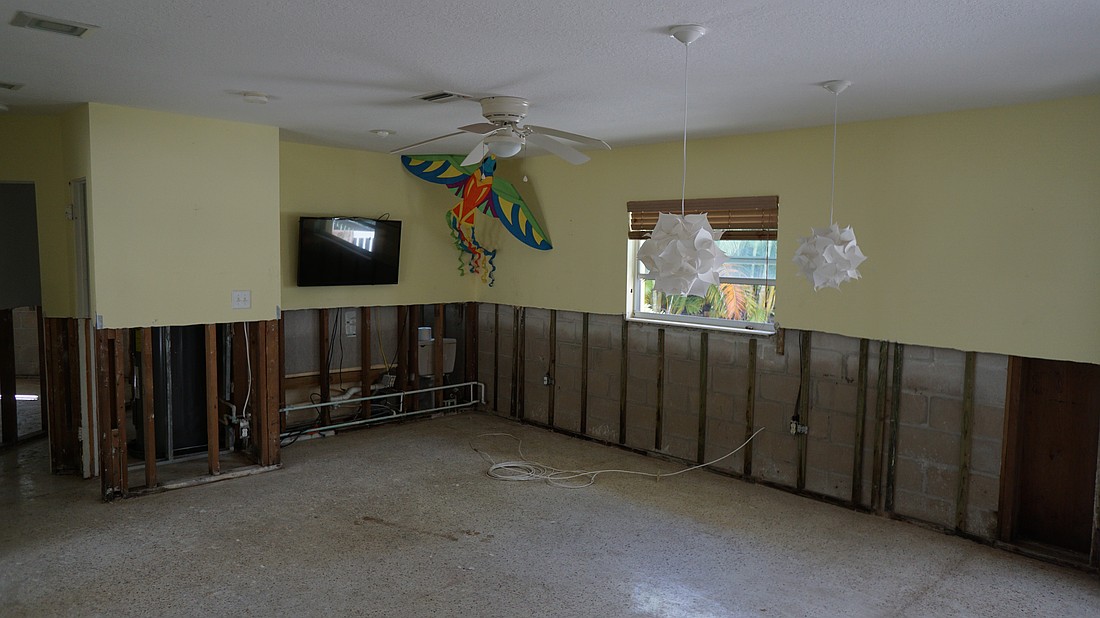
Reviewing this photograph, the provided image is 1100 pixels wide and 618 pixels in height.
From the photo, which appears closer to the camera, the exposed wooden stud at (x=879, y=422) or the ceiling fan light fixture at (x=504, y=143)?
the ceiling fan light fixture at (x=504, y=143)

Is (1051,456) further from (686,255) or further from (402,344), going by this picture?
(402,344)

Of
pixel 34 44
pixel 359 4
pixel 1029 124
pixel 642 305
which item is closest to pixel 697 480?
pixel 642 305

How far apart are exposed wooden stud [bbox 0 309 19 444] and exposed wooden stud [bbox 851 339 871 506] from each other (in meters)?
6.45

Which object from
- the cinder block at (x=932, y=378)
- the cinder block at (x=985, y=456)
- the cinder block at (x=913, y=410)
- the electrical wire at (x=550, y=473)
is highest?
the cinder block at (x=932, y=378)

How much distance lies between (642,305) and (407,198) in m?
2.48

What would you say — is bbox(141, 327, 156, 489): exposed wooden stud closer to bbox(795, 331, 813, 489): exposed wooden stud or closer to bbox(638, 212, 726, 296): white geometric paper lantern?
bbox(638, 212, 726, 296): white geometric paper lantern

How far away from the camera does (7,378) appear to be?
5.68 m

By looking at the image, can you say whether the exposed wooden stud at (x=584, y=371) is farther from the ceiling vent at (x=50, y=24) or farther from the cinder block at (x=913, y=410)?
the ceiling vent at (x=50, y=24)

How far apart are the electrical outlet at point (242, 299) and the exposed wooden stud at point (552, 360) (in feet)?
8.69

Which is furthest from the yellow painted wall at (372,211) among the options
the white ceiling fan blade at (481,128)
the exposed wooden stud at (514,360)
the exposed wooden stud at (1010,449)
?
the exposed wooden stud at (1010,449)

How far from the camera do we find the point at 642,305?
19.7ft

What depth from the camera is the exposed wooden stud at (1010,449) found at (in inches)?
159

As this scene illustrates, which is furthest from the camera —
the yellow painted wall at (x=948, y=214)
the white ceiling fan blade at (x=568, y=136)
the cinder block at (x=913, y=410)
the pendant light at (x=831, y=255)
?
the cinder block at (x=913, y=410)

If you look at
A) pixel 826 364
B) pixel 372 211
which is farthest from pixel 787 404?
pixel 372 211
